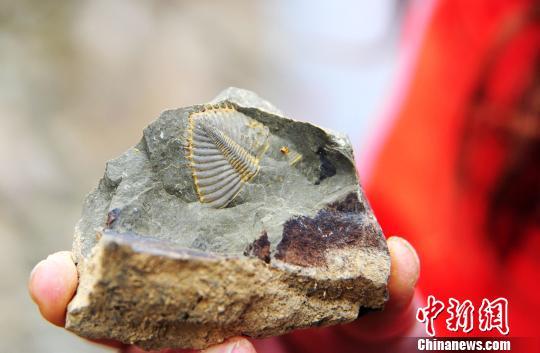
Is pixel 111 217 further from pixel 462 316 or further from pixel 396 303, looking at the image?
pixel 462 316

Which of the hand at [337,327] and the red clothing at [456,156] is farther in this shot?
the red clothing at [456,156]

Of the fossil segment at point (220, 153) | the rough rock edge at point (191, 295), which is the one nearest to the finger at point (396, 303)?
the rough rock edge at point (191, 295)

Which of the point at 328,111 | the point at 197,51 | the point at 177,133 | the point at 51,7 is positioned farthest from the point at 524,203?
the point at 51,7

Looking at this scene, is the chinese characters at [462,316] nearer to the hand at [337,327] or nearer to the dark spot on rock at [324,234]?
the hand at [337,327]

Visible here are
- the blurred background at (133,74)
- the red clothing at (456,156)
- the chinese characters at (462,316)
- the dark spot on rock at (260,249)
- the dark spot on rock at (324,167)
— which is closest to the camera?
the dark spot on rock at (260,249)

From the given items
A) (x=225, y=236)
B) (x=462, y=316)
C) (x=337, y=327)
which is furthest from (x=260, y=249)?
(x=462, y=316)

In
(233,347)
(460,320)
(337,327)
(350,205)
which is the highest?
(350,205)

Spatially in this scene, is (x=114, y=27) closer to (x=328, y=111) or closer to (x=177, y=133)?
(x=328, y=111)
